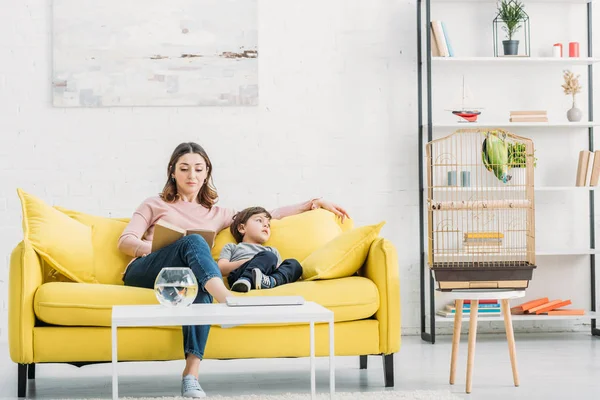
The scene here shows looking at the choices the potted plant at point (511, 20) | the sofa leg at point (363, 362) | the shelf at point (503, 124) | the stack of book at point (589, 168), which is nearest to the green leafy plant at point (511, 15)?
the potted plant at point (511, 20)

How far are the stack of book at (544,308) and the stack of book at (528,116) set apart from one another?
3.46 ft

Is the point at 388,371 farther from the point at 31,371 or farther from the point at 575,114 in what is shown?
the point at 575,114

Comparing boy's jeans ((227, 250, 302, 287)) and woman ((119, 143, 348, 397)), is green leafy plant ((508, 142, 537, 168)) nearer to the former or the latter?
woman ((119, 143, 348, 397))

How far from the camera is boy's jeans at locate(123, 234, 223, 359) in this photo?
3.03 meters

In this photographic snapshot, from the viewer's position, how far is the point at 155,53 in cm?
474

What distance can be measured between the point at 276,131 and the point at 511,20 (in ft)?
4.87

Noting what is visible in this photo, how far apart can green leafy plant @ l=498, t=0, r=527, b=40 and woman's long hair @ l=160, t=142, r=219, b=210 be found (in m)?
2.03

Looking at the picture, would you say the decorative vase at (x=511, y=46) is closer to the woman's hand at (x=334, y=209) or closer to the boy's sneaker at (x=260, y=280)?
A: the woman's hand at (x=334, y=209)

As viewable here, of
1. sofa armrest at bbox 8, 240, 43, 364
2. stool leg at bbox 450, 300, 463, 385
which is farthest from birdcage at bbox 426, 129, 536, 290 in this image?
sofa armrest at bbox 8, 240, 43, 364

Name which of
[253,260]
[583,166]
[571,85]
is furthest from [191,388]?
[571,85]

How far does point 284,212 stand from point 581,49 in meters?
2.24

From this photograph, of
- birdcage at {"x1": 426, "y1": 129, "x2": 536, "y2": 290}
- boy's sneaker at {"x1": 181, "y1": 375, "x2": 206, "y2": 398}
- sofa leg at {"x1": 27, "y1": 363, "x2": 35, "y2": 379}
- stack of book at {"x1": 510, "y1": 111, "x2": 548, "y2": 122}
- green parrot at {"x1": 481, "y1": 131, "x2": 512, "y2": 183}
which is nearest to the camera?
boy's sneaker at {"x1": 181, "y1": 375, "x2": 206, "y2": 398}

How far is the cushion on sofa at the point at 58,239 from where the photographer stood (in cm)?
336

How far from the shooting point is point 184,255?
3195 mm
